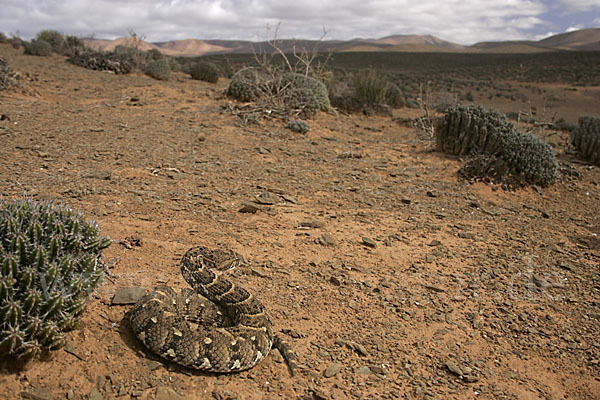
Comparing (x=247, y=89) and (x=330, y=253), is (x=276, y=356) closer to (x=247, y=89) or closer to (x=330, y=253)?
(x=330, y=253)

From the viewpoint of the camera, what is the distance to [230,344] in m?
Answer: 2.82

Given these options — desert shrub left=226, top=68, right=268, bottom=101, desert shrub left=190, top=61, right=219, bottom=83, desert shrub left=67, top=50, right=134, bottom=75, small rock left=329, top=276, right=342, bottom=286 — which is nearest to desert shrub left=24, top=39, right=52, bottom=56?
desert shrub left=67, top=50, right=134, bottom=75

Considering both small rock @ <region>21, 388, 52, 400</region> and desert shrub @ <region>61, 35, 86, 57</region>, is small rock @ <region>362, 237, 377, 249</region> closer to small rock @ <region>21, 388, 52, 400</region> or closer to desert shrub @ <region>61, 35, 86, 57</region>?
small rock @ <region>21, 388, 52, 400</region>

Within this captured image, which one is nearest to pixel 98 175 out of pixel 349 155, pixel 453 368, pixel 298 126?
pixel 349 155

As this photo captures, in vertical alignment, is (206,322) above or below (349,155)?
below

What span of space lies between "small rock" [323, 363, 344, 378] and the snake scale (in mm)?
232

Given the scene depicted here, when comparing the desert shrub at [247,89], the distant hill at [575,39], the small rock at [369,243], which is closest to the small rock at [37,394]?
the small rock at [369,243]

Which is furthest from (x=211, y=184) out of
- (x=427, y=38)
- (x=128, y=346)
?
(x=427, y=38)

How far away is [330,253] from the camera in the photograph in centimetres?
464

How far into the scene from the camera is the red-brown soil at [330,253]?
2910 mm

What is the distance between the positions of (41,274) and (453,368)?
2.84 meters

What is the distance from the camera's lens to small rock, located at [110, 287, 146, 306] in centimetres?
319

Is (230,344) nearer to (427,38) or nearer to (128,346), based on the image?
(128,346)

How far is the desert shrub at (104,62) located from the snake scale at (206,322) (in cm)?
1371
